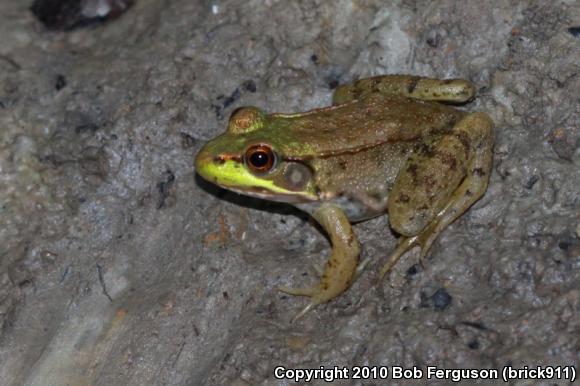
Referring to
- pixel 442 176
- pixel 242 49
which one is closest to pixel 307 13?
pixel 242 49

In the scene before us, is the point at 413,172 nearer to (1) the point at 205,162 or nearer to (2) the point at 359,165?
(2) the point at 359,165

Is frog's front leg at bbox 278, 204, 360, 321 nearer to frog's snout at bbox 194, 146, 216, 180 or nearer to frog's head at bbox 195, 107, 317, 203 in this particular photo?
frog's head at bbox 195, 107, 317, 203

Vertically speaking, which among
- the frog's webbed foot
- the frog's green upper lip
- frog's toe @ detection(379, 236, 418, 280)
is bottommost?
the frog's webbed foot

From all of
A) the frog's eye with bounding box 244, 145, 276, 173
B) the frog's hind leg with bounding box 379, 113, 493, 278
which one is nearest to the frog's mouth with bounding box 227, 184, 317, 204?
the frog's eye with bounding box 244, 145, 276, 173

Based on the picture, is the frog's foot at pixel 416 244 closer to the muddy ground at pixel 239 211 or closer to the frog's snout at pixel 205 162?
the muddy ground at pixel 239 211

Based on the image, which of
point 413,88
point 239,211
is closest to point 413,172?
point 413,88

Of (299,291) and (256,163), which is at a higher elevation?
(256,163)
